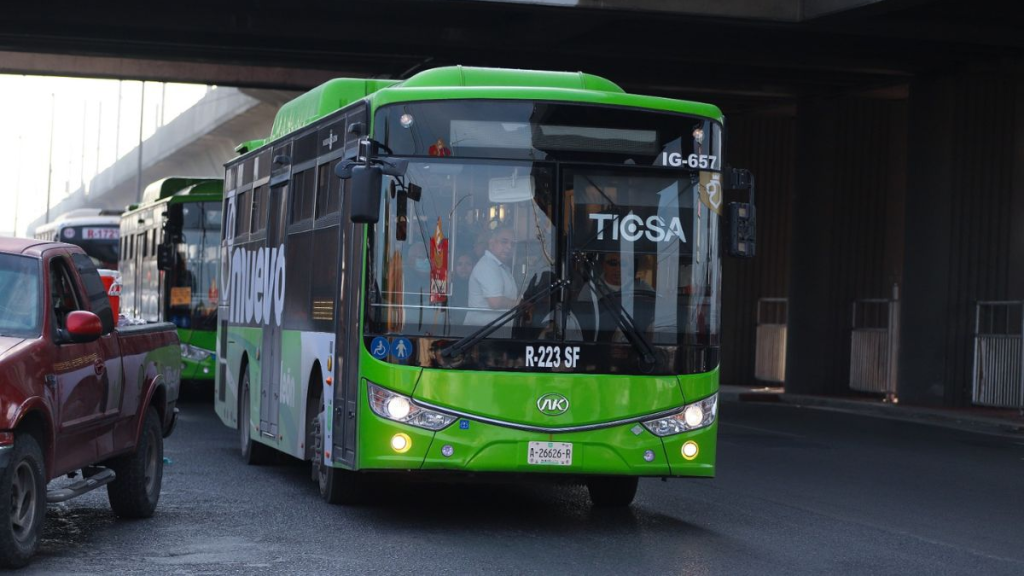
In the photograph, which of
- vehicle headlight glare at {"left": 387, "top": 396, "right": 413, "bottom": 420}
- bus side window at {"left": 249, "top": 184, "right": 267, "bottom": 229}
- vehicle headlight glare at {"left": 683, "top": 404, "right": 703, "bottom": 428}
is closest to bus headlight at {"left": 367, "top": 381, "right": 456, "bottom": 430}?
vehicle headlight glare at {"left": 387, "top": 396, "right": 413, "bottom": 420}

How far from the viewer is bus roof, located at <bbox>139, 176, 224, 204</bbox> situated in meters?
25.5

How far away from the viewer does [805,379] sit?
32688 mm

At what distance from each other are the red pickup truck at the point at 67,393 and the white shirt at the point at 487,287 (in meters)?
2.28

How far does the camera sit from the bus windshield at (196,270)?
24.5 m

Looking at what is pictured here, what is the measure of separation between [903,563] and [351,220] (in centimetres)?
411

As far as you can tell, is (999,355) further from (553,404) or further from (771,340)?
(553,404)

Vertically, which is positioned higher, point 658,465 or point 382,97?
point 382,97

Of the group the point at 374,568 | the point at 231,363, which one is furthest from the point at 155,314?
the point at 374,568

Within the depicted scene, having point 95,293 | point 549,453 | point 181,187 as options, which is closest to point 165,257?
point 181,187

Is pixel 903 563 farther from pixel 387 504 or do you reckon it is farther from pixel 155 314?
pixel 155 314

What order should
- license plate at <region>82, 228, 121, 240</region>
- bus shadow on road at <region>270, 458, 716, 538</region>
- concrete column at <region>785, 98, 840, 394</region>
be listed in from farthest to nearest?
1. license plate at <region>82, 228, 121, 240</region>
2. concrete column at <region>785, 98, 840, 394</region>
3. bus shadow on road at <region>270, 458, 716, 538</region>

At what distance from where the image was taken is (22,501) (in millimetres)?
8438

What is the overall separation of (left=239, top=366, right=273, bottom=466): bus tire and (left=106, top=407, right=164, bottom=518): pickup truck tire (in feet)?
13.2

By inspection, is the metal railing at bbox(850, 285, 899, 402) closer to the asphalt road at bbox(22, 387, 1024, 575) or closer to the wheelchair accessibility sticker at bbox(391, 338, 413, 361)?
the asphalt road at bbox(22, 387, 1024, 575)
